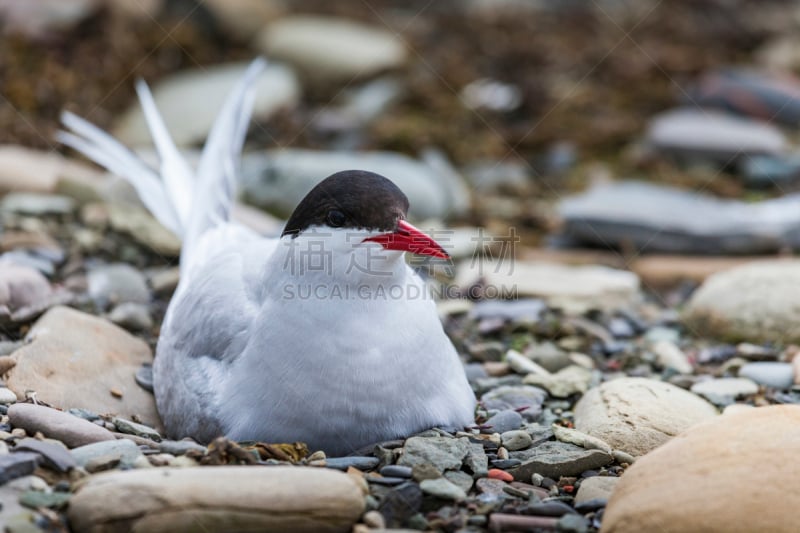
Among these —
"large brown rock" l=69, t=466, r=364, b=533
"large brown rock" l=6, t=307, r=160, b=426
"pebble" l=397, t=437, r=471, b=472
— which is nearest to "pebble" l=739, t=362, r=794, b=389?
"pebble" l=397, t=437, r=471, b=472

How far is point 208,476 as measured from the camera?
2.94 meters

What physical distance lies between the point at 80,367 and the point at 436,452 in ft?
5.88

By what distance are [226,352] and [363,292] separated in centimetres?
69

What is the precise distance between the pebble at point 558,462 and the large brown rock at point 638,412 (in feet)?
0.72

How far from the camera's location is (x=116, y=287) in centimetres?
554

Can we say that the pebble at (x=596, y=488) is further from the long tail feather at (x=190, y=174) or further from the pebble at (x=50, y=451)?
the long tail feather at (x=190, y=174)

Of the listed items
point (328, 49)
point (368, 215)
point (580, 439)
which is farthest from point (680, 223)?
point (328, 49)

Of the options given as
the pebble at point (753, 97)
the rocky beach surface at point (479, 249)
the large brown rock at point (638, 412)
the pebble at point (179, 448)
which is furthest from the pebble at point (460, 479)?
the pebble at point (753, 97)

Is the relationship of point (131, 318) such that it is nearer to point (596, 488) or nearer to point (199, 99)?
point (596, 488)

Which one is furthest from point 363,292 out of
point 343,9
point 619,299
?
point 343,9

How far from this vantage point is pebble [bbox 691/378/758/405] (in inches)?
172

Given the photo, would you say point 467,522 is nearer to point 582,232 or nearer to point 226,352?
point 226,352

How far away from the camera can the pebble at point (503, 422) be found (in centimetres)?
395

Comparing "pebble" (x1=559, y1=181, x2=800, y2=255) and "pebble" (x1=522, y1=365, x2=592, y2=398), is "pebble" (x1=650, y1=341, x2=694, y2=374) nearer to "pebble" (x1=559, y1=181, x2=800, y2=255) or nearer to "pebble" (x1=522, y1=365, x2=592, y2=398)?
"pebble" (x1=522, y1=365, x2=592, y2=398)
